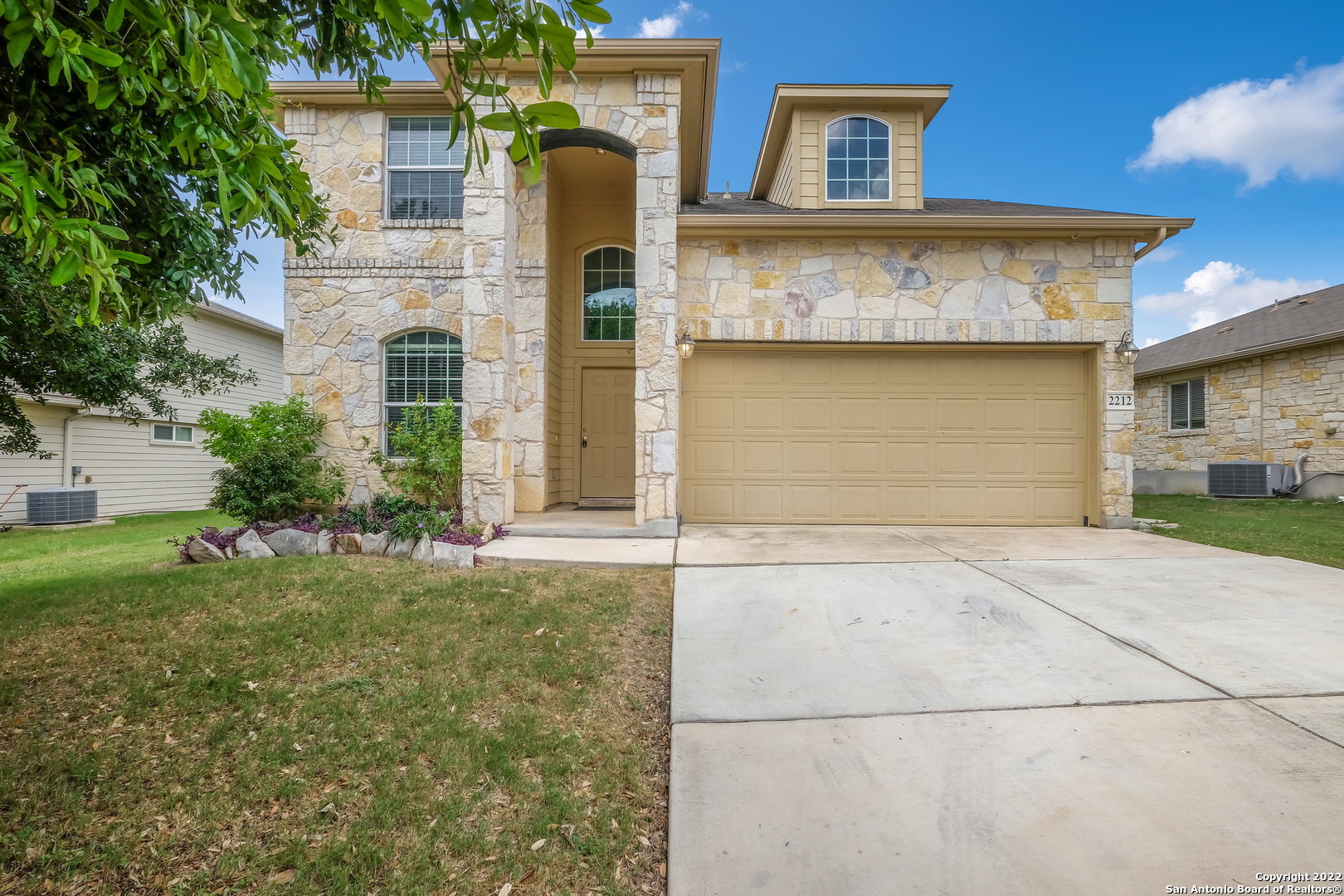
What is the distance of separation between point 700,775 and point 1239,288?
46.3m

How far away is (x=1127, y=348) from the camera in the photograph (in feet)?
23.6

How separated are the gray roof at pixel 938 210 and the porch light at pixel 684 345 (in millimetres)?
1607

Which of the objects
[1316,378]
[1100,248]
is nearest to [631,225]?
[1100,248]

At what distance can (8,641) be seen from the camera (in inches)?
144

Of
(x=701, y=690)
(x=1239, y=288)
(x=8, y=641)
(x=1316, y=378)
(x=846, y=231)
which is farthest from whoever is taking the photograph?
(x=1239, y=288)

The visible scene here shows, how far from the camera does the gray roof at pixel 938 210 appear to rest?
737 centimetres

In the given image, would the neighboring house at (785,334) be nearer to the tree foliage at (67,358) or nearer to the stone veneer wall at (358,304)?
the stone veneer wall at (358,304)

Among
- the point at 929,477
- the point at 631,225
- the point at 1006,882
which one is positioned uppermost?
the point at 631,225

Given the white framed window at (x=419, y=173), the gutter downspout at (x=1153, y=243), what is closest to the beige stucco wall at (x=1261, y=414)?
the gutter downspout at (x=1153, y=243)

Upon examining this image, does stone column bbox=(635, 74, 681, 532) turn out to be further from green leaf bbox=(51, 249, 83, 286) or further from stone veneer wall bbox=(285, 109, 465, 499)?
Result: green leaf bbox=(51, 249, 83, 286)

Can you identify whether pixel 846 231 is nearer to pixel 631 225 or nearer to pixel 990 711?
pixel 631 225

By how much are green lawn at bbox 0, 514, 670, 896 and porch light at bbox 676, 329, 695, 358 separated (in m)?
3.30

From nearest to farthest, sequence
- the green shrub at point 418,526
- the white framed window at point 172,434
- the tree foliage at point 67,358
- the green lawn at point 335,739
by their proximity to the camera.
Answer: the green lawn at point 335,739
the tree foliage at point 67,358
the green shrub at point 418,526
the white framed window at point 172,434

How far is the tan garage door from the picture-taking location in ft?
24.8
